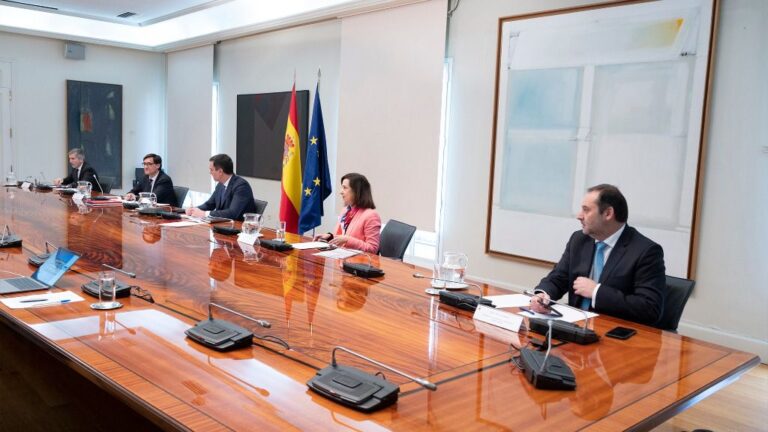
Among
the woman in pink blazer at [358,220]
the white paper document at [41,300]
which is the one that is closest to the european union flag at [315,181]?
the woman in pink blazer at [358,220]

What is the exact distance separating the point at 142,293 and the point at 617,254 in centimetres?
196

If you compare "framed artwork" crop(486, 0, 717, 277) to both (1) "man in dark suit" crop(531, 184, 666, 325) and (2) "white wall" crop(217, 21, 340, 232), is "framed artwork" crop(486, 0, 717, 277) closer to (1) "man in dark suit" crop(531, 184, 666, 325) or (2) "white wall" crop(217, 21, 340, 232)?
(1) "man in dark suit" crop(531, 184, 666, 325)

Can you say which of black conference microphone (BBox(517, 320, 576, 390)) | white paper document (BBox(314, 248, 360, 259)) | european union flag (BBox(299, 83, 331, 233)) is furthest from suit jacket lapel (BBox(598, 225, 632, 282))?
european union flag (BBox(299, 83, 331, 233))

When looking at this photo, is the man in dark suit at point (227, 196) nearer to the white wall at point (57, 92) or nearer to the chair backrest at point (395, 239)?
the chair backrest at point (395, 239)

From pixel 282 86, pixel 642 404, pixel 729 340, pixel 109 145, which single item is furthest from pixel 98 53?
pixel 642 404

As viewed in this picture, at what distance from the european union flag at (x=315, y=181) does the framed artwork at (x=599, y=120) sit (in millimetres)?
1650

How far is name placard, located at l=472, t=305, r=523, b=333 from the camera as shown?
2.03 meters

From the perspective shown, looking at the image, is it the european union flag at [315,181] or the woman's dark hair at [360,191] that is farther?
the european union flag at [315,181]

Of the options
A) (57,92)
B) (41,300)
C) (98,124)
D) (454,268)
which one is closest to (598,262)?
(454,268)

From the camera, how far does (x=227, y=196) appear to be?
5332mm

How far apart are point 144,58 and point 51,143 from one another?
198 centimetres

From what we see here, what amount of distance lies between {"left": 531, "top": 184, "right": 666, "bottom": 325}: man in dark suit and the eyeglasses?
4.59ft

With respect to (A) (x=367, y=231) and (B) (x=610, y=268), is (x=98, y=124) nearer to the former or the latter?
(A) (x=367, y=231)

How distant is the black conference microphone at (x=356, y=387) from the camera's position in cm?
136
